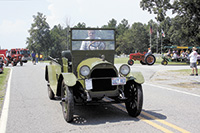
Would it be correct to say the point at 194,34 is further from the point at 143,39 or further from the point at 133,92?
the point at 143,39

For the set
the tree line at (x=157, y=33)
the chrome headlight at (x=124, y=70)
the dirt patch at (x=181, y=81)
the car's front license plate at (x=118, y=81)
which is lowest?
the dirt patch at (x=181, y=81)

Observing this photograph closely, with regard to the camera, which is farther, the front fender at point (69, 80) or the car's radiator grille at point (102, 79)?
the car's radiator grille at point (102, 79)

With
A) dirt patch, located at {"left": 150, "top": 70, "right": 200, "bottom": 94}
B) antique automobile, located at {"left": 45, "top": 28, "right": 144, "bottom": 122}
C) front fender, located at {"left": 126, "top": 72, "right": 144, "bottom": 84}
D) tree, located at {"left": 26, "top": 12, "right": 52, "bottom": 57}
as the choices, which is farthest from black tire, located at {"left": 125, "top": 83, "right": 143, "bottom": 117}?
tree, located at {"left": 26, "top": 12, "right": 52, "bottom": 57}

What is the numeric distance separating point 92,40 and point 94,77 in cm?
149

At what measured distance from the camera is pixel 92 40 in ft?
21.7

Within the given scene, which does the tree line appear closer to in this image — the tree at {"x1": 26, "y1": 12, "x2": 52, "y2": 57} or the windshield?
the tree at {"x1": 26, "y1": 12, "x2": 52, "y2": 57}

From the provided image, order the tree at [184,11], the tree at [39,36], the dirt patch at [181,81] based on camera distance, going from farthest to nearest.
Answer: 1. the tree at [39,36]
2. the tree at [184,11]
3. the dirt patch at [181,81]

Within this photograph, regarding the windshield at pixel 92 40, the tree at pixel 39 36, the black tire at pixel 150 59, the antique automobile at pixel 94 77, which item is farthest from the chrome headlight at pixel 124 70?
the tree at pixel 39 36

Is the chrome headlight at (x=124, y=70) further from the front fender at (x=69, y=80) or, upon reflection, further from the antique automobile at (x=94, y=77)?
the front fender at (x=69, y=80)

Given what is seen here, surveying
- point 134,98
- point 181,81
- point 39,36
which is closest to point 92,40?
point 134,98

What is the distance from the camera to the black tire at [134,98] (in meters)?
5.38

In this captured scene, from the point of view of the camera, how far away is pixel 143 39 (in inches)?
3935

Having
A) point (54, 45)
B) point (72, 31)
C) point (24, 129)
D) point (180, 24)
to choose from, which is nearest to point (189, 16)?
point (180, 24)

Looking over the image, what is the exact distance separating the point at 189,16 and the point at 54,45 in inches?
2737
